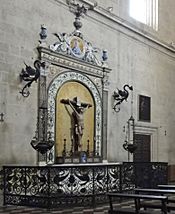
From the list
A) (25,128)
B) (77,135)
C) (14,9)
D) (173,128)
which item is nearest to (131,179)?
→ (77,135)

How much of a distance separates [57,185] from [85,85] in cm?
420

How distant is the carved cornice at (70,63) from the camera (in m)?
11.2

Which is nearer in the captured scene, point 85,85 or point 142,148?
point 85,85

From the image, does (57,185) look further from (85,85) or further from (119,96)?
(119,96)

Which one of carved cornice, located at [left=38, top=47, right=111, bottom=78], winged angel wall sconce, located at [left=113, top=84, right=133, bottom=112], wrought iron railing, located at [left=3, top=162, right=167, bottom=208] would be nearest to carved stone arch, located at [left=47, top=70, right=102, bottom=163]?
carved cornice, located at [left=38, top=47, right=111, bottom=78]

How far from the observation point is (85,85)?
12766 mm

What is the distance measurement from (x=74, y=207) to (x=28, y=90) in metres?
3.06

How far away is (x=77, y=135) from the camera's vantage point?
1213cm

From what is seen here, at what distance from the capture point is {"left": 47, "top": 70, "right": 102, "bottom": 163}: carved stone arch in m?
11.3

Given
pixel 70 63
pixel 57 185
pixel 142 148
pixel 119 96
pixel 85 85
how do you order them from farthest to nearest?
pixel 142 148 → pixel 119 96 → pixel 85 85 → pixel 70 63 → pixel 57 185

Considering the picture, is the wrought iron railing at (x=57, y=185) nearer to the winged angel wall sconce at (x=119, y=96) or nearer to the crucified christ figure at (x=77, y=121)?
the crucified christ figure at (x=77, y=121)

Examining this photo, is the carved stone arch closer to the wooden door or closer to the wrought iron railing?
the wrought iron railing

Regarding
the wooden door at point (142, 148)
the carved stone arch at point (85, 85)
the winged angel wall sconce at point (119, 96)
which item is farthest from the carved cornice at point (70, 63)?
the wooden door at point (142, 148)

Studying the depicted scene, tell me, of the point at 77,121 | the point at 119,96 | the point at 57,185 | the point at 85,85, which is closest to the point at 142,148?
the point at 119,96
